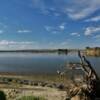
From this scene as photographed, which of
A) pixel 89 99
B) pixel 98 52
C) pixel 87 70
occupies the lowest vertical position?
pixel 89 99

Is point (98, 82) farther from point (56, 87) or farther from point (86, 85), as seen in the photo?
point (56, 87)

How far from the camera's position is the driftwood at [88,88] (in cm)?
1678

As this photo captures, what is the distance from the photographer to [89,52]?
139m

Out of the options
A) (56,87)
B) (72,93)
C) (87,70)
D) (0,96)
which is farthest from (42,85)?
(0,96)

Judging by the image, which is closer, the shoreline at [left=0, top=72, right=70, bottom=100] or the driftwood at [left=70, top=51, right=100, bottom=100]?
the driftwood at [left=70, top=51, right=100, bottom=100]

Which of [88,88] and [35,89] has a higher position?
[88,88]

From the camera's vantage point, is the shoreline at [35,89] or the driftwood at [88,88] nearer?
the driftwood at [88,88]

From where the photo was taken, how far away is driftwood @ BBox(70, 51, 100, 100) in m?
16.8

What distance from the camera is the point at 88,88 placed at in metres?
17.7

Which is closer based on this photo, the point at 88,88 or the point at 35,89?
the point at 88,88

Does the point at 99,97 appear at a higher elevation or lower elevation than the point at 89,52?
lower

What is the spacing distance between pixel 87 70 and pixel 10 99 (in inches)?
214

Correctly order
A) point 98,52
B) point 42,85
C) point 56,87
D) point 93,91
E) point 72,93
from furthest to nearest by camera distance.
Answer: point 98,52 < point 42,85 < point 56,87 < point 93,91 < point 72,93

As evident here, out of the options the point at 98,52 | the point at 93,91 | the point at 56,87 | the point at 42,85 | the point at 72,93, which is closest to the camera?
the point at 72,93
